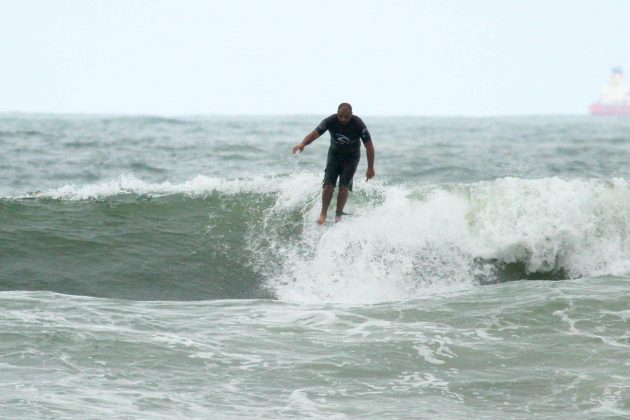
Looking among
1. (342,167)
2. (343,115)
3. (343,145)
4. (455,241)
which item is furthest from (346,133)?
(455,241)

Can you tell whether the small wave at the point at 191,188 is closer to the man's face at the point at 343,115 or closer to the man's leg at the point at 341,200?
the man's leg at the point at 341,200

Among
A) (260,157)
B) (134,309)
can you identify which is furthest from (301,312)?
(260,157)

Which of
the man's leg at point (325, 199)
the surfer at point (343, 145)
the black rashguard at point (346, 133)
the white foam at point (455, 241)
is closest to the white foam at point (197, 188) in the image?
the white foam at point (455, 241)

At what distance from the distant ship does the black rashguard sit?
499 feet

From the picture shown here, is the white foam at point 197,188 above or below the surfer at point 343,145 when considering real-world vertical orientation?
below

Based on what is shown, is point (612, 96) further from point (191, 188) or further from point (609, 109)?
point (191, 188)

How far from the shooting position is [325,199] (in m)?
13.0

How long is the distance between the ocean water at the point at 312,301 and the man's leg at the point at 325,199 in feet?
0.94

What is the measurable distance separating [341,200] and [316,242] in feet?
2.14

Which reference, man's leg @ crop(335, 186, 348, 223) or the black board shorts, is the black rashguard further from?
man's leg @ crop(335, 186, 348, 223)

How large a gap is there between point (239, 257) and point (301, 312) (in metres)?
3.30

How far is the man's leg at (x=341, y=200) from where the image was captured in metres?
12.9

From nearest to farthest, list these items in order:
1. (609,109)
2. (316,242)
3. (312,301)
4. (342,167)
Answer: (312,301)
(342,167)
(316,242)
(609,109)

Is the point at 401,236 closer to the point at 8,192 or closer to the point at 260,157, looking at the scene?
the point at 8,192
